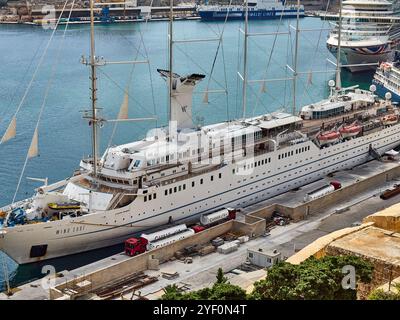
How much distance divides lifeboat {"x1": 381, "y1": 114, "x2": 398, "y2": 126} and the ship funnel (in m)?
17.3

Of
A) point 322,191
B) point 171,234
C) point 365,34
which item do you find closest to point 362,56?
point 365,34

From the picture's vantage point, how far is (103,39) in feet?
325

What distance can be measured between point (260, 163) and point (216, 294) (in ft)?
64.8

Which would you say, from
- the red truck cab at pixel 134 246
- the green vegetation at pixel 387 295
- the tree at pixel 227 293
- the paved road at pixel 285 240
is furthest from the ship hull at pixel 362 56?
the tree at pixel 227 293

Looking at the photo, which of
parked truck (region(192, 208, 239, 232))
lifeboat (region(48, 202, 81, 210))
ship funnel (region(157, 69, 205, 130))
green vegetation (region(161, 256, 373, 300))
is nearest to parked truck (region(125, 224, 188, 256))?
parked truck (region(192, 208, 239, 232))

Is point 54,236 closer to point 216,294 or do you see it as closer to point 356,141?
point 216,294

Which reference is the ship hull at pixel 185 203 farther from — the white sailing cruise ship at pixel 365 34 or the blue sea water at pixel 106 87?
the white sailing cruise ship at pixel 365 34

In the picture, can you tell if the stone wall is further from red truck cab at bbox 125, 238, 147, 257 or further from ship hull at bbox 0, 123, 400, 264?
ship hull at bbox 0, 123, 400, 264

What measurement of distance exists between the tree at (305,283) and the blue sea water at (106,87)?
13209 millimetres

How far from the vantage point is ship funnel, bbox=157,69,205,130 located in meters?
34.8

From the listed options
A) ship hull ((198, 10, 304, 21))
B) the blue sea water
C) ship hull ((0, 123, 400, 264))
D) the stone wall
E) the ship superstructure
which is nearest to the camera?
the stone wall

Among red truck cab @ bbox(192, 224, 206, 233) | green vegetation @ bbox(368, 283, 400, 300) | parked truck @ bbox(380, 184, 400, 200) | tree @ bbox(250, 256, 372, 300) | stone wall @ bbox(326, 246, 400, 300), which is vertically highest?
green vegetation @ bbox(368, 283, 400, 300)

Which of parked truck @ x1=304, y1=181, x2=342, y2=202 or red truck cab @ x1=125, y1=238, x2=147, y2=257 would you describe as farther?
parked truck @ x1=304, y1=181, x2=342, y2=202
